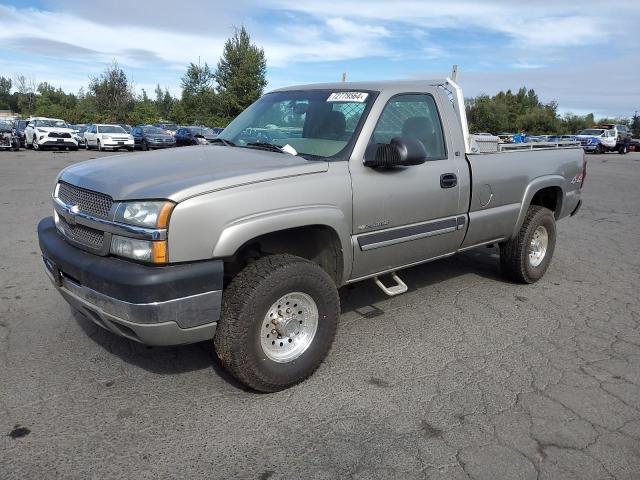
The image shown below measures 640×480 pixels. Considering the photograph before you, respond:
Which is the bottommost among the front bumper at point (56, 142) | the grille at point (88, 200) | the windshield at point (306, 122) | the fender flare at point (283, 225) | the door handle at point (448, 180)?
the front bumper at point (56, 142)

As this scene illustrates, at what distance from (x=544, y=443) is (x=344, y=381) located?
124cm

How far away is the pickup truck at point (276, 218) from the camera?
284 cm

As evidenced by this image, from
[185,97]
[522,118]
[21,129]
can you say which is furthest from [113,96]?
[522,118]

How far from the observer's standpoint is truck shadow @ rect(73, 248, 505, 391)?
143 inches

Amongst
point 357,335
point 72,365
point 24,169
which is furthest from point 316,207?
point 24,169

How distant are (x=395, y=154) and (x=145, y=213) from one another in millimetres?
1673

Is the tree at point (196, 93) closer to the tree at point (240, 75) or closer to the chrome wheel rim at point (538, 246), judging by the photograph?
the tree at point (240, 75)

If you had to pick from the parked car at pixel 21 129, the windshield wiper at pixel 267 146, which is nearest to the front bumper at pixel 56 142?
the parked car at pixel 21 129

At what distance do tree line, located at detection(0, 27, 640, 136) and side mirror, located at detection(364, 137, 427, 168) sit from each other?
26617 mm

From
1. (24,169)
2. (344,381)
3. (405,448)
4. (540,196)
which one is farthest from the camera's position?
(24,169)

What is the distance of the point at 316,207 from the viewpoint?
10.9 ft

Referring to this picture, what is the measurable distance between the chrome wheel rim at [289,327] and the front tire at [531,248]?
2773 millimetres

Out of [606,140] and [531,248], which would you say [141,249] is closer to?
[531,248]

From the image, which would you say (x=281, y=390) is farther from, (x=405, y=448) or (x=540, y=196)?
(x=540, y=196)
